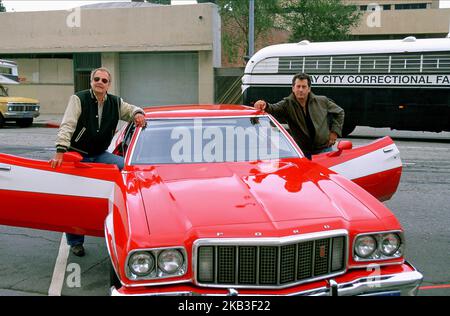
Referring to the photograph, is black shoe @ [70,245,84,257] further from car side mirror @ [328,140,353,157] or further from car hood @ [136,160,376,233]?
car side mirror @ [328,140,353,157]

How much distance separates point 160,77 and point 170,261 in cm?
2523

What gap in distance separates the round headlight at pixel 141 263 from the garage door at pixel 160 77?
24439 millimetres

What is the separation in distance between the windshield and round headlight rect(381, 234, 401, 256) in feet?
5.12

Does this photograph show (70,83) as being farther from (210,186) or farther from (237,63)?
(210,186)

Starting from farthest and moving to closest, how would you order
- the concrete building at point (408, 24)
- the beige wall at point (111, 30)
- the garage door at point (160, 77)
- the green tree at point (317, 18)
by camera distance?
the concrete building at point (408, 24) < the garage door at point (160, 77) < the green tree at point (317, 18) < the beige wall at point (111, 30)

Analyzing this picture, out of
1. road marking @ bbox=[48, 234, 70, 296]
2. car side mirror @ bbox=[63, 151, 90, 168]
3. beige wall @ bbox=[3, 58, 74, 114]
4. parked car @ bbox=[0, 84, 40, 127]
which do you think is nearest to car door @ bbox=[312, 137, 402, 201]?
car side mirror @ bbox=[63, 151, 90, 168]

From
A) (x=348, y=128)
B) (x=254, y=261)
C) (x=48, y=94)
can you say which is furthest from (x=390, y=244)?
(x=48, y=94)

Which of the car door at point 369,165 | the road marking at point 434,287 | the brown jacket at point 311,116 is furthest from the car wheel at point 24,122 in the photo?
the road marking at point 434,287

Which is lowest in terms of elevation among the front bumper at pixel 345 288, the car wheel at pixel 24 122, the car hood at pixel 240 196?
the car wheel at pixel 24 122

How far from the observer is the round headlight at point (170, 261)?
10.5 ft

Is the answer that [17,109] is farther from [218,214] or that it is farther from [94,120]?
[218,214]

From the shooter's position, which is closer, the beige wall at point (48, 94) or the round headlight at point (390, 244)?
the round headlight at point (390, 244)

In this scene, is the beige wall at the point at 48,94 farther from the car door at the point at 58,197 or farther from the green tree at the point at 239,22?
the car door at the point at 58,197

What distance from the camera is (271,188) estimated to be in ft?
12.9
